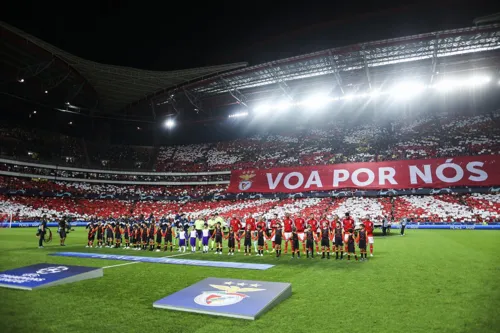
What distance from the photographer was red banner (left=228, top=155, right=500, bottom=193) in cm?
3178

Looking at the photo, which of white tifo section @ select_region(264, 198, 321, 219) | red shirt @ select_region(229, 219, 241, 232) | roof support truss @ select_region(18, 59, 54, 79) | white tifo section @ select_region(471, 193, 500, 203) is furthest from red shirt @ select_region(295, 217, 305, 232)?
roof support truss @ select_region(18, 59, 54, 79)

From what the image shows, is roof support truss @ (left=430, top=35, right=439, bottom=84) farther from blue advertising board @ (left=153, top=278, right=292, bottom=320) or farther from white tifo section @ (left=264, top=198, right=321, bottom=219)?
blue advertising board @ (left=153, top=278, right=292, bottom=320)

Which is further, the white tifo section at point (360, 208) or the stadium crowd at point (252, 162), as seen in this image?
the stadium crowd at point (252, 162)

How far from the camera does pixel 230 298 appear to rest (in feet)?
22.0

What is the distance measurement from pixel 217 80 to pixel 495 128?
1396 inches

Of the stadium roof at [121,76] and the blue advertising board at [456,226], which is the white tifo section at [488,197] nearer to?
the blue advertising board at [456,226]

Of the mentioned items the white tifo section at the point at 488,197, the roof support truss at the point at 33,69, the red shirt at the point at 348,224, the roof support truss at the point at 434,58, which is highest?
the roof support truss at the point at 33,69

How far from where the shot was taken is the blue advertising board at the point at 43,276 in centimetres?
815

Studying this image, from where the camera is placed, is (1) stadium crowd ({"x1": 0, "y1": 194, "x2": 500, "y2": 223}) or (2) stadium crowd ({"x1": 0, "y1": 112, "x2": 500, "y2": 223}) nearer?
(1) stadium crowd ({"x1": 0, "y1": 194, "x2": 500, "y2": 223})

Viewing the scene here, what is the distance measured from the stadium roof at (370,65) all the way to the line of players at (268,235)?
2276 cm

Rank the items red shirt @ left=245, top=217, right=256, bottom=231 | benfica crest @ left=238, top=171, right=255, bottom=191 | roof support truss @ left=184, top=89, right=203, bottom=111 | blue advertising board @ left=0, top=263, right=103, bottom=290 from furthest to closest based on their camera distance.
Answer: roof support truss @ left=184, top=89, right=203, bottom=111, benfica crest @ left=238, top=171, right=255, bottom=191, red shirt @ left=245, top=217, right=256, bottom=231, blue advertising board @ left=0, top=263, right=103, bottom=290

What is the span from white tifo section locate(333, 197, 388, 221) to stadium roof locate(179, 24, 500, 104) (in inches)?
597

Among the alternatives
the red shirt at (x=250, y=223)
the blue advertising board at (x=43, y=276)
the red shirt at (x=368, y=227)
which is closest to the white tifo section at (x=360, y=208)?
the red shirt at (x=250, y=223)

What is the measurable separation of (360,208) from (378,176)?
5443 mm
